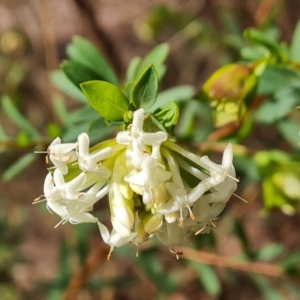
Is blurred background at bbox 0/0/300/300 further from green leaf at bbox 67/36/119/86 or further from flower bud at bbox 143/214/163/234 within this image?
flower bud at bbox 143/214/163/234

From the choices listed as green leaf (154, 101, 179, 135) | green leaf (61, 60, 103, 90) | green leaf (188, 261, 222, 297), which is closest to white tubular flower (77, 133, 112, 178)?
green leaf (154, 101, 179, 135)

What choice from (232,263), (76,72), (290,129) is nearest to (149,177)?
(76,72)

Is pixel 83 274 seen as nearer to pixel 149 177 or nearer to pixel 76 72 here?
pixel 76 72

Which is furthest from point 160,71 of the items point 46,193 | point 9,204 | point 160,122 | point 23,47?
point 23,47

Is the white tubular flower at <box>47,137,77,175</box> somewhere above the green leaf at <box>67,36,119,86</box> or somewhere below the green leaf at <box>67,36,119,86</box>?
above

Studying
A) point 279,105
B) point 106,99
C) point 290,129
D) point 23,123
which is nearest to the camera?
point 106,99

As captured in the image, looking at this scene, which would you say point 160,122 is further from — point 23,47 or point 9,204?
point 23,47

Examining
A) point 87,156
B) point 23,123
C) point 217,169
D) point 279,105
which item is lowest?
point 279,105
